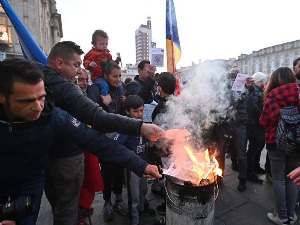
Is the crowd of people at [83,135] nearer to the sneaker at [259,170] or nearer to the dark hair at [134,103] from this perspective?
the dark hair at [134,103]

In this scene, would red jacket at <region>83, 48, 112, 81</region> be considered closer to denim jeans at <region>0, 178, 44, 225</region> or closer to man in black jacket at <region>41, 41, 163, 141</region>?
man in black jacket at <region>41, 41, 163, 141</region>

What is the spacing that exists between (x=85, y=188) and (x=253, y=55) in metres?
81.9

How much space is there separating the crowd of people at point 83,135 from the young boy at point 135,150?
0.6 inches

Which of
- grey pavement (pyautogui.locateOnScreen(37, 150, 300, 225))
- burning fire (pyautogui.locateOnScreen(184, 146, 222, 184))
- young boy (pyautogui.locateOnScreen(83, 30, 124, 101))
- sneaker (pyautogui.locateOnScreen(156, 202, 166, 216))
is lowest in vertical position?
grey pavement (pyautogui.locateOnScreen(37, 150, 300, 225))

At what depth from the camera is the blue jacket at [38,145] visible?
1629mm

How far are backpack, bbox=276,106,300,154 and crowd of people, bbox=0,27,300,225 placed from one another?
0.12 metres

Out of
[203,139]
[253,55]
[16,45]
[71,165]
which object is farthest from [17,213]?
[253,55]

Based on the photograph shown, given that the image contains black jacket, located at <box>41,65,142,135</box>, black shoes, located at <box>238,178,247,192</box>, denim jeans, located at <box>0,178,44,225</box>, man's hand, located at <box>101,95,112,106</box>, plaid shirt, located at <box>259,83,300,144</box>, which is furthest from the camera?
black shoes, located at <box>238,178,247,192</box>

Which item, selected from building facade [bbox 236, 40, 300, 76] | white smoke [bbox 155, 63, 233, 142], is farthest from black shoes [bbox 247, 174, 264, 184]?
building facade [bbox 236, 40, 300, 76]

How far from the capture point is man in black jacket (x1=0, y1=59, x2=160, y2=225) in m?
1.56

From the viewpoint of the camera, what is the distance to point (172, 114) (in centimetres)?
339

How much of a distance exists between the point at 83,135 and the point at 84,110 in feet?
0.82

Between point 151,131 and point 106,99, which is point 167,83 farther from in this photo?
point 151,131

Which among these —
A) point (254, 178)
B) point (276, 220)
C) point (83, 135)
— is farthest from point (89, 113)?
point (254, 178)
